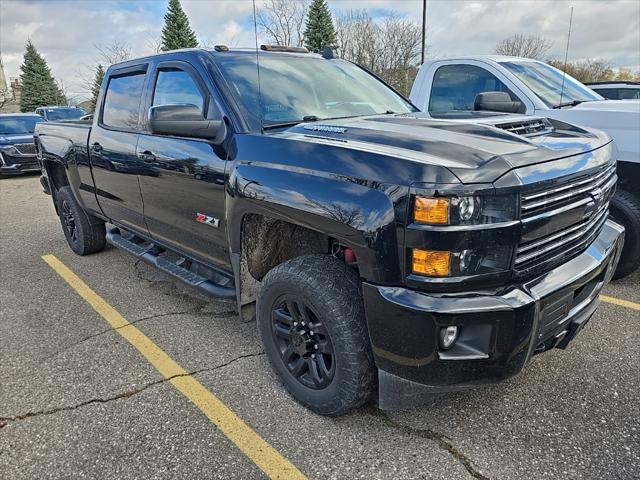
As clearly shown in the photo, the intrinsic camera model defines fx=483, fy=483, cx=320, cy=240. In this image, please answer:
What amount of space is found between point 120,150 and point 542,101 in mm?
3940

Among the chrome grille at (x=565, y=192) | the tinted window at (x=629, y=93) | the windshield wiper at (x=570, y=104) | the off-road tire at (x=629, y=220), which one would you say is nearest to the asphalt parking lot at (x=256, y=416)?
the off-road tire at (x=629, y=220)

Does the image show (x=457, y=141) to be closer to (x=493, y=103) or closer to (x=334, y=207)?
(x=334, y=207)

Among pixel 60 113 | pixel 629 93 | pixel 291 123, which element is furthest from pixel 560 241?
pixel 60 113

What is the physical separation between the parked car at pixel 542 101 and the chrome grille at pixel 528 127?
0.63 m

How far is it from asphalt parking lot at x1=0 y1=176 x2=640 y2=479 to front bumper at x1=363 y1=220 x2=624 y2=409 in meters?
0.37

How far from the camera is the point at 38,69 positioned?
Answer: 44.6m

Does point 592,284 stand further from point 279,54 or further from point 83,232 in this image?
point 83,232

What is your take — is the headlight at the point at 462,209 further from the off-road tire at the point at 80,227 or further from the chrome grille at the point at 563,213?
the off-road tire at the point at 80,227

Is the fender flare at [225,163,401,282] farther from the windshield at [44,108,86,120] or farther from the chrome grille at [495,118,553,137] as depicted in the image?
the windshield at [44,108,86,120]

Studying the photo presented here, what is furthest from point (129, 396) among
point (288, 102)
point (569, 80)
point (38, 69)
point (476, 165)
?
point (38, 69)

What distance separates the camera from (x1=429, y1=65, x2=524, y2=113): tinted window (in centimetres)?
518

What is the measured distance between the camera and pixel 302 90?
3219 mm

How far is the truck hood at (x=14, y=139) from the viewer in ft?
41.8

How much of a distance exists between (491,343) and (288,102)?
6.25 ft
